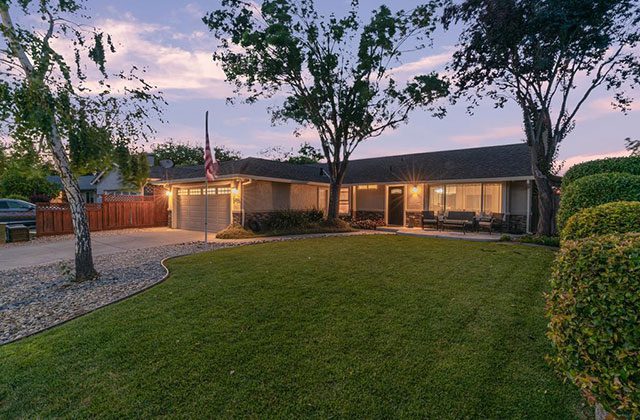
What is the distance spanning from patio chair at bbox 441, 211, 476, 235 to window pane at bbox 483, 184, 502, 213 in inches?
Answer: 32.8

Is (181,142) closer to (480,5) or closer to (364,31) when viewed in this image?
(364,31)

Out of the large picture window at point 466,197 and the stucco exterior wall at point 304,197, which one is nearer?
the large picture window at point 466,197

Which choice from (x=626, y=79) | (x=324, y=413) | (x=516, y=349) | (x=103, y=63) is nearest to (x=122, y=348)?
(x=324, y=413)

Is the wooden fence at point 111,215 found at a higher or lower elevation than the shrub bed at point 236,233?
higher

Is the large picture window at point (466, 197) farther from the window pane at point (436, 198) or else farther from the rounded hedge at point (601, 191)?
the rounded hedge at point (601, 191)

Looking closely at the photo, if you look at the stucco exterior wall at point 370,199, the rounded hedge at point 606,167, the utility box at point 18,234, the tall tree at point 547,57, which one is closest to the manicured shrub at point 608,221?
the rounded hedge at point 606,167

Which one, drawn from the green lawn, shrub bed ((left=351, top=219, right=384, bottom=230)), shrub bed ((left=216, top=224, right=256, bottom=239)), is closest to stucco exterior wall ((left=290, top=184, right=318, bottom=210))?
shrub bed ((left=351, top=219, right=384, bottom=230))

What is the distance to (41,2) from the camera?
5039 millimetres

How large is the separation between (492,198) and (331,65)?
914cm

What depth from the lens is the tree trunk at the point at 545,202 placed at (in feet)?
34.4

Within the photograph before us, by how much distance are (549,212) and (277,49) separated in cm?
1217

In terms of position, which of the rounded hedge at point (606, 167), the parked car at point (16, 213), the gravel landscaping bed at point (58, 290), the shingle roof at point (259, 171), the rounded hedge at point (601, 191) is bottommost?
the gravel landscaping bed at point (58, 290)

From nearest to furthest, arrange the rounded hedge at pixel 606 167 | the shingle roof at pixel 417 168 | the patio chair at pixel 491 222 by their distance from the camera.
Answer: the rounded hedge at pixel 606 167
the patio chair at pixel 491 222
the shingle roof at pixel 417 168

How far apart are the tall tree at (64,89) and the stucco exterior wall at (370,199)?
12.3 m
